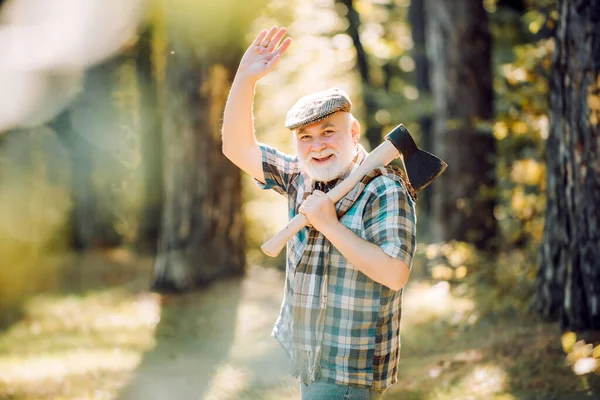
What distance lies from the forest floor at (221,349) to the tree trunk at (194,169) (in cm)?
42

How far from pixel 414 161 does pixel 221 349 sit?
16.0 ft

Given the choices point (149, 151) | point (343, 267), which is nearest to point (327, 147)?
point (343, 267)

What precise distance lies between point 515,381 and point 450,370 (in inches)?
26.4

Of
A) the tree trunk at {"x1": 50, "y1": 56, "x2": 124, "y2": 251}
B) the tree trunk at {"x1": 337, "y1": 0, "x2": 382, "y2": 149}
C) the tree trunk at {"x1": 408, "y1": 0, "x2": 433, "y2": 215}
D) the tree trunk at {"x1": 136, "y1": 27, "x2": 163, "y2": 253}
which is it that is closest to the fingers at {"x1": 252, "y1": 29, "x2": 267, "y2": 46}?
the tree trunk at {"x1": 136, "y1": 27, "x2": 163, "y2": 253}

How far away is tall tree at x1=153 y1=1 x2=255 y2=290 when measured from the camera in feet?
31.6

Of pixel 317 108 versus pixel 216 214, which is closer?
pixel 317 108

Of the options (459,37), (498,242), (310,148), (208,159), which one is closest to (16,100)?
(208,159)

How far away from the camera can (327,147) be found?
3.01m

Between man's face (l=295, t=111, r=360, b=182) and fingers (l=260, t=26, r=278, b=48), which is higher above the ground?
fingers (l=260, t=26, r=278, b=48)

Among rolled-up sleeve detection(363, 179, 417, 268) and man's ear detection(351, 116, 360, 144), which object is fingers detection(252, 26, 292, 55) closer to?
man's ear detection(351, 116, 360, 144)

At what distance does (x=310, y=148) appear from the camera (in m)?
3.03

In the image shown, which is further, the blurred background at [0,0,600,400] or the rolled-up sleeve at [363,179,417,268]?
the blurred background at [0,0,600,400]

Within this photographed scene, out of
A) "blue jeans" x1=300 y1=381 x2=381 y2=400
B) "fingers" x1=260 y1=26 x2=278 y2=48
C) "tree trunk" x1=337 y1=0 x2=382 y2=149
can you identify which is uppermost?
"tree trunk" x1=337 y1=0 x2=382 y2=149

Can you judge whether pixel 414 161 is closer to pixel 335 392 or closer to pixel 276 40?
pixel 276 40
